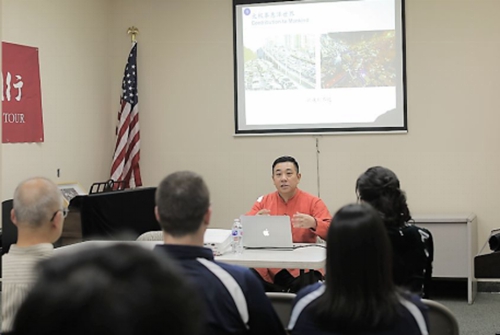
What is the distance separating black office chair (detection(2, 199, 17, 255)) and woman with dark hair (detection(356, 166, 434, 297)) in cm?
289

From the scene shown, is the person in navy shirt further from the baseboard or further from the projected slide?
the baseboard

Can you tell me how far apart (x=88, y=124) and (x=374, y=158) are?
2.86m

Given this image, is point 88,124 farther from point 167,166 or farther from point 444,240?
point 444,240

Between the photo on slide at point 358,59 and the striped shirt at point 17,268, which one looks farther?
the photo on slide at point 358,59

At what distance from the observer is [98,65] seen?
6.83 meters

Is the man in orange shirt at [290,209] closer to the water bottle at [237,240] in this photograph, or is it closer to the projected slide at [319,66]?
the water bottle at [237,240]

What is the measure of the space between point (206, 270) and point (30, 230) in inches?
34.3

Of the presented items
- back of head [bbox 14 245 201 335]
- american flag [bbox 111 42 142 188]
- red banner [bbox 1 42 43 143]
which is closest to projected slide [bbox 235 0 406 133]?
american flag [bbox 111 42 142 188]

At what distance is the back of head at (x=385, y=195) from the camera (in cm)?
309

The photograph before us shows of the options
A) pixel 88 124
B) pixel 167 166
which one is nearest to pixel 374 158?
pixel 167 166

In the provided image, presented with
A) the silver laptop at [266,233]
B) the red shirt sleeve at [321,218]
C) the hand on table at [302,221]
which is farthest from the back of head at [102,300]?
the red shirt sleeve at [321,218]

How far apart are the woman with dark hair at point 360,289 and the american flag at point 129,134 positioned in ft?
16.8

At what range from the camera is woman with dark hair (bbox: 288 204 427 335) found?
183cm

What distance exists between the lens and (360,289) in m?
1.84
